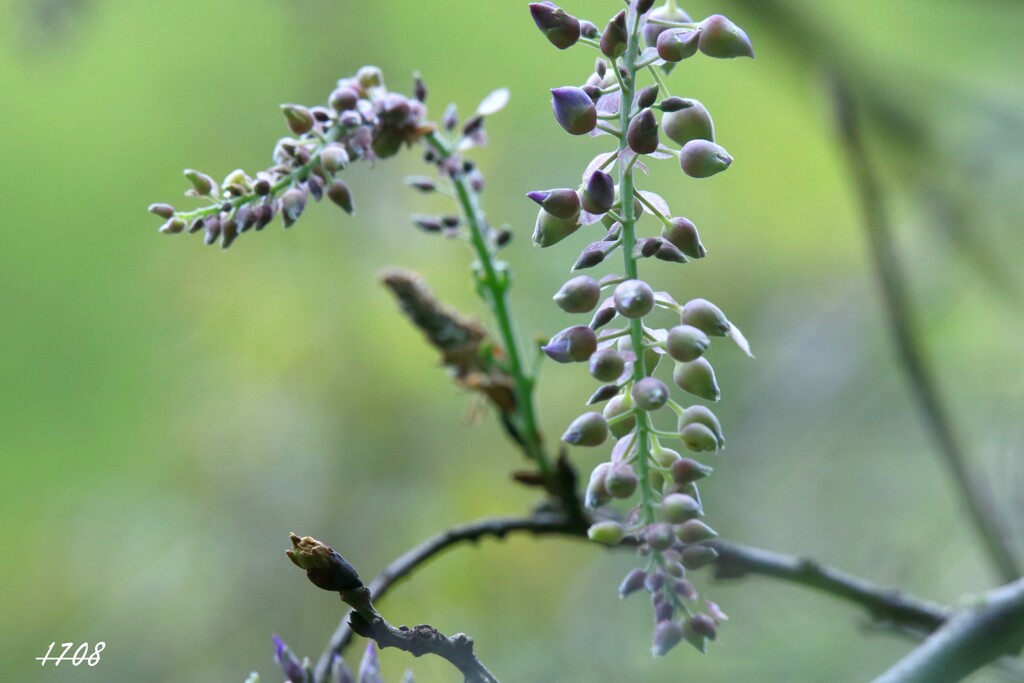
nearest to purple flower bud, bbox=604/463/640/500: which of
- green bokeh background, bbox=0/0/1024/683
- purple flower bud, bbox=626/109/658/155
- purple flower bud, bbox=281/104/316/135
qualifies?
purple flower bud, bbox=626/109/658/155

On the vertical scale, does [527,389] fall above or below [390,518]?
above

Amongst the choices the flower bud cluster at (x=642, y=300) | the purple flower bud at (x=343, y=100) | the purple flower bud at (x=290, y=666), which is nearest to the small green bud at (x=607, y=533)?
the flower bud cluster at (x=642, y=300)

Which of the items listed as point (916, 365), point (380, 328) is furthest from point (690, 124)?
point (380, 328)

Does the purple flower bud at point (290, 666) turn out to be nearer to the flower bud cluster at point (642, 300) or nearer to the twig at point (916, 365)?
the flower bud cluster at point (642, 300)

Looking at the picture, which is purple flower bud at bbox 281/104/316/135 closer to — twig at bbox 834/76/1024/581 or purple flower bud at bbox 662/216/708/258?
purple flower bud at bbox 662/216/708/258

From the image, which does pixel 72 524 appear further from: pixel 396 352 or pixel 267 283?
pixel 396 352

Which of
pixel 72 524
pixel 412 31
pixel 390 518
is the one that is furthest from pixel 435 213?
pixel 72 524
